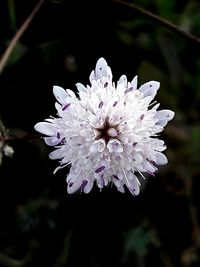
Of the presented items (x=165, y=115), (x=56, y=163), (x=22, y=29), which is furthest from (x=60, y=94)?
(x=56, y=163)

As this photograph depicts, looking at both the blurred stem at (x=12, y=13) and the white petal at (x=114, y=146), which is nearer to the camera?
the white petal at (x=114, y=146)

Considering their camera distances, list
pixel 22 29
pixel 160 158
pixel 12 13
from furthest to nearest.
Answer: pixel 12 13
pixel 22 29
pixel 160 158

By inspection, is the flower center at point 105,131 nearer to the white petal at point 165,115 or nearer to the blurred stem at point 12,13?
the white petal at point 165,115

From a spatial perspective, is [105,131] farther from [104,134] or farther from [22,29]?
[22,29]

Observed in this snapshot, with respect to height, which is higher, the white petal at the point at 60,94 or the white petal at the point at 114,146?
the white petal at the point at 60,94

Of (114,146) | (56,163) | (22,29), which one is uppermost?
(22,29)

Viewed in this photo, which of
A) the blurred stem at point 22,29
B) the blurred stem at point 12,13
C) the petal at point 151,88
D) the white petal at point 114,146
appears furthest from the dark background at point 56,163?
the white petal at point 114,146

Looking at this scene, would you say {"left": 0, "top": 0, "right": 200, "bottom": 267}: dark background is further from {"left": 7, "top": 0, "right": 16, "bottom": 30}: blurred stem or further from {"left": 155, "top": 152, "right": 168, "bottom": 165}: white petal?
{"left": 155, "top": 152, "right": 168, "bottom": 165}: white petal

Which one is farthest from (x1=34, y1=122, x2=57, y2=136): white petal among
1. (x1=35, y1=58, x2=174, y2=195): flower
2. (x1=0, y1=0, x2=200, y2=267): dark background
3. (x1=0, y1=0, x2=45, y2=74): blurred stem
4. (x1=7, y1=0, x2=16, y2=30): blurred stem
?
(x1=7, y1=0, x2=16, y2=30): blurred stem
